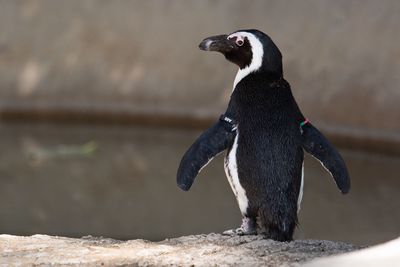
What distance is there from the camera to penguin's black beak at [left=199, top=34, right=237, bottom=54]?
3.26 meters

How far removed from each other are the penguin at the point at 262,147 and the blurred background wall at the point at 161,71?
296 centimetres

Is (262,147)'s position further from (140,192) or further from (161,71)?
(161,71)

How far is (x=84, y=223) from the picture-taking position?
16.8 ft

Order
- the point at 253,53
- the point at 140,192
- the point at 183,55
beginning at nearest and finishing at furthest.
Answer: the point at 253,53
the point at 140,192
the point at 183,55

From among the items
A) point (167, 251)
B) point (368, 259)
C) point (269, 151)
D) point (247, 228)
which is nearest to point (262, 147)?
point (269, 151)

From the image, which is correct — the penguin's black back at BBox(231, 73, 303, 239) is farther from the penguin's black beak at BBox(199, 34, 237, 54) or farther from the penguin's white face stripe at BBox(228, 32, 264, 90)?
the penguin's black beak at BBox(199, 34, 237, 54)

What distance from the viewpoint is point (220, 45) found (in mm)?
3270

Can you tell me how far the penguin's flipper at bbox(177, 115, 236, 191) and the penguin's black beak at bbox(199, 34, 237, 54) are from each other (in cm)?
29

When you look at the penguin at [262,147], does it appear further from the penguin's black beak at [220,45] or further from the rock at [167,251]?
the rock at [167,251]

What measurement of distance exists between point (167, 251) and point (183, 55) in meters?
4.91

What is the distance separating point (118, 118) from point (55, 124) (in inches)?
18.6

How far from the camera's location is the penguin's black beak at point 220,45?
326 centimetres

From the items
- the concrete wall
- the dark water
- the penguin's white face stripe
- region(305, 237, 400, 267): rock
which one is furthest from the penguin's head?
the concrete wall

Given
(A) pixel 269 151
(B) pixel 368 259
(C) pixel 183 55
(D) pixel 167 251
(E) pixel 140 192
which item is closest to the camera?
(B) pixel 368 259
